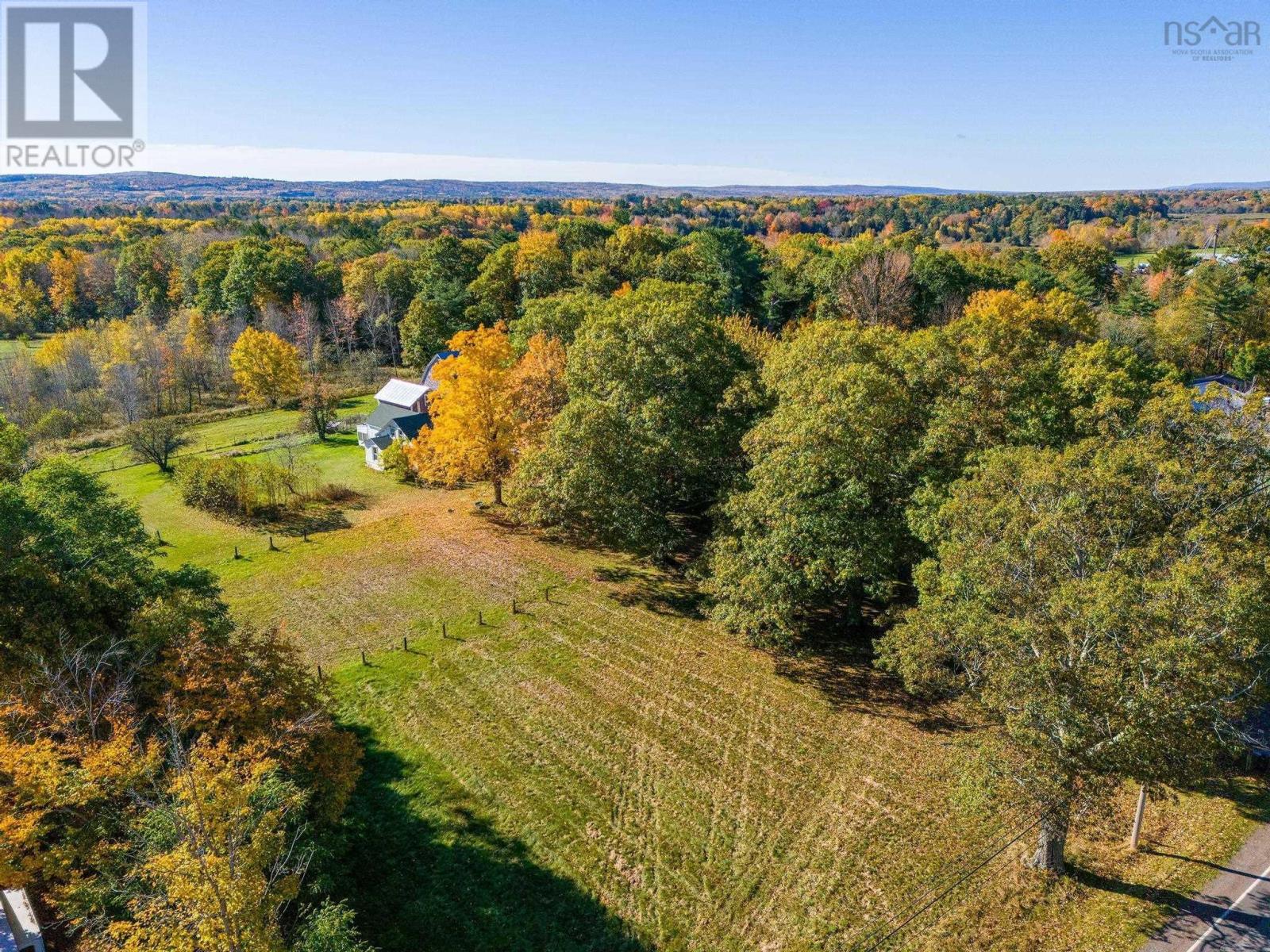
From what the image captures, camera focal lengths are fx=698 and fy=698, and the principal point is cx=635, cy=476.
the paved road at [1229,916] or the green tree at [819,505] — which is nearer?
the paved road at [1229,916]

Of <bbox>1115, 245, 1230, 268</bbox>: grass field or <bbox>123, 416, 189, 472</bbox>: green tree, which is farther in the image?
<bbox>1115, 245, 1230, 268</bbox>: grass field

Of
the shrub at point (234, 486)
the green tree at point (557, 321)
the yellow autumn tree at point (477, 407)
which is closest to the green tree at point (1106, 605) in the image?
the yellow autumn tree at point (477, 407)

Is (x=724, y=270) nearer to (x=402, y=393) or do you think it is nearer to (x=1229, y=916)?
(x=402, y=393)

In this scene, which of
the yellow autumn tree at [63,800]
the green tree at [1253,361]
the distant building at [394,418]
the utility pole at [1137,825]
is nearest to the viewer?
the yellow autumn tree at [63,800]

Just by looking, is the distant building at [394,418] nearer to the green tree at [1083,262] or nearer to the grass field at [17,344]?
the grass field at [17,344]

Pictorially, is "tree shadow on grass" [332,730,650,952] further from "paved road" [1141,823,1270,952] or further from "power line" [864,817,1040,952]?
"paved road" [1141,823,1270,952]

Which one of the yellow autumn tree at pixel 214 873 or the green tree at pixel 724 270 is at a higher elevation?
the green tree at pixel 724 270

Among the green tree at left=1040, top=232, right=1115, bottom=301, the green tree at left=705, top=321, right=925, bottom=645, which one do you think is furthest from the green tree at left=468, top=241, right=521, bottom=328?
the green tree at left=1040, top=232, right=1115, bottom=301

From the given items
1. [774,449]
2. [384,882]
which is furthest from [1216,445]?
[384,882]
